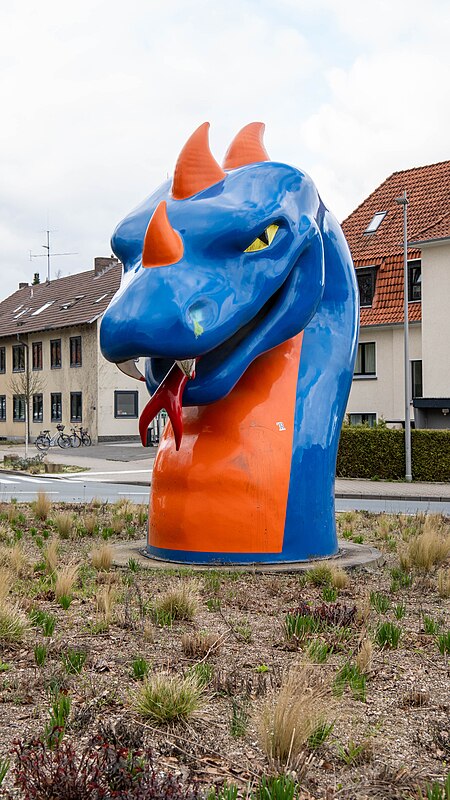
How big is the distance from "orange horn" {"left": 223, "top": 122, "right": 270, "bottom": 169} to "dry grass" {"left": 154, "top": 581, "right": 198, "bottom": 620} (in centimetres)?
460

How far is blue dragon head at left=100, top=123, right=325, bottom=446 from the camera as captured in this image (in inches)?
314

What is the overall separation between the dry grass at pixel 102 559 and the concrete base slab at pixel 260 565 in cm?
17

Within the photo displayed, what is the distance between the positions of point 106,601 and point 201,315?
8.54 feet

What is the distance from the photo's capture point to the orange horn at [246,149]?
9586 millimetres

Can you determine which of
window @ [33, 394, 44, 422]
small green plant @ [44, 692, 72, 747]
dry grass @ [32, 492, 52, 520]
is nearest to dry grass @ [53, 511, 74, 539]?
dry grass @ [32, 492, 52, 520]

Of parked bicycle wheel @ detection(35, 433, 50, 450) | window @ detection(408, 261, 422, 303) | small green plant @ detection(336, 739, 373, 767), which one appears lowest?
small green plant @ detection(336, 739, 373, 767)

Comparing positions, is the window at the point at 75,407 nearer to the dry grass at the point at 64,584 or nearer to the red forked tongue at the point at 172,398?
the red forked tongue at the point at 172,398

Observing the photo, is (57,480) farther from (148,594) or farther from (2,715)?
(2,715)

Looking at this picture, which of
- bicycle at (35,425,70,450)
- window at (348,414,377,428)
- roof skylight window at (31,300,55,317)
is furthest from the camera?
roof skylight window at (31,300,55,317)

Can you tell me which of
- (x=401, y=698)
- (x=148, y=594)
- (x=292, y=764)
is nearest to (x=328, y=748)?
(x=292, y=764)

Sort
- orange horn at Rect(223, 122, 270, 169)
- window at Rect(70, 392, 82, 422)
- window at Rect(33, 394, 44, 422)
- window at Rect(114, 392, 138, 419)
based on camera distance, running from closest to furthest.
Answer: orange horn at Rect(223, 122, 270, 169)
window at Rect(114, 392, 138, 419)
window at Rect(70, 392, 82, 422)
window at Rect(33, 394, 44, 422)

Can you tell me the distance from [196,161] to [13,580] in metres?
4.22

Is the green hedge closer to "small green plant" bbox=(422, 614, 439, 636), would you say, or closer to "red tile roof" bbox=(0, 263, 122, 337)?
"small green plant" bbox=(422, 614, 439, 636)

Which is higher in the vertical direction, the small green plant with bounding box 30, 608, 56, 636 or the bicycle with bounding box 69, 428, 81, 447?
the bicycle with bounding box 69, 428, 81, 447
